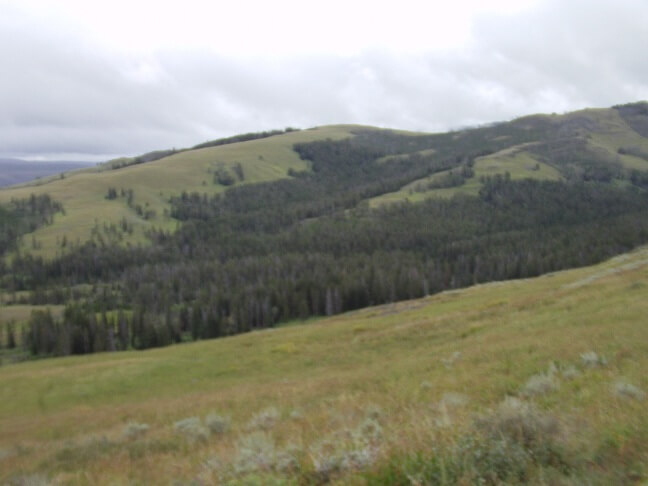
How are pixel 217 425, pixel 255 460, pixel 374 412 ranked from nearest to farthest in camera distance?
1. pixel 255 460
2. pixel 374 412
3. pixel 217 425

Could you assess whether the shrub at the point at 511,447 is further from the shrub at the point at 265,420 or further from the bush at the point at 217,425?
the bush at the point at 217,425

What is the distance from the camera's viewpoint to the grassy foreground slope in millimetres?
5910

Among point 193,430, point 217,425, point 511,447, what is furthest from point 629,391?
point 193,430

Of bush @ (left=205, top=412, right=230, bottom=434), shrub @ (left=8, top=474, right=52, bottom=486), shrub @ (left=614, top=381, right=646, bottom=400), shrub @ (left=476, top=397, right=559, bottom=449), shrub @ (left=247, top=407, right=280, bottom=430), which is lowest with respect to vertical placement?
bush @ (left=205, top=412, right=230, bottom=434)

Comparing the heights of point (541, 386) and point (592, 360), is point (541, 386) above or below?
above

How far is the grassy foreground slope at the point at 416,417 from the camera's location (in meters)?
5.91

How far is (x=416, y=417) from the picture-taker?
9234mm

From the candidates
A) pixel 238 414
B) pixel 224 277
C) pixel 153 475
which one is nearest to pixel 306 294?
pixel 224 277

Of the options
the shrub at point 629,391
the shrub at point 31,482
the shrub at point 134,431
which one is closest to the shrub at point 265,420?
the shrub at point 134,431

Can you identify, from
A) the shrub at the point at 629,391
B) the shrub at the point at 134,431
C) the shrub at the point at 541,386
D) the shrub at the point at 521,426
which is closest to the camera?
the shrub at the point at 521,426

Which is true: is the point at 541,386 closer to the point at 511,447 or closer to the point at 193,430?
the point at 511,447

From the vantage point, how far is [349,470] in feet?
20.7

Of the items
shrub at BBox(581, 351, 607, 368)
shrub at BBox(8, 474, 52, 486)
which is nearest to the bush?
shrub at BBox(8, 474, 52, 486)

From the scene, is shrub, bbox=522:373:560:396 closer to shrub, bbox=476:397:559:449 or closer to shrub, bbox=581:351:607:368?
shrub, bbox=581:351:607:368
